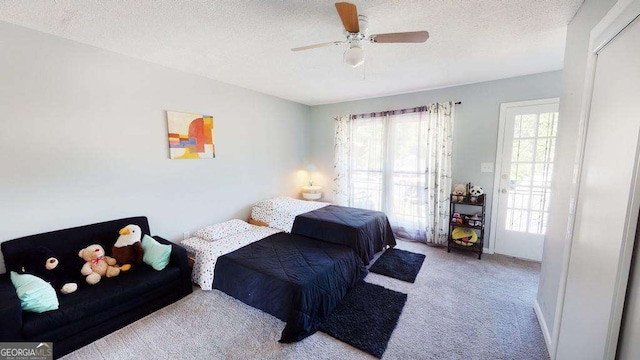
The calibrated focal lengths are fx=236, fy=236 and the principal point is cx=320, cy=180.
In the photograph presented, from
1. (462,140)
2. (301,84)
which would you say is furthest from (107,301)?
(462,140)

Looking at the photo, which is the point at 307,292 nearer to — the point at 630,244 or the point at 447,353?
the point at 447,353

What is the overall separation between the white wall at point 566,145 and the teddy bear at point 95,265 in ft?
11.6

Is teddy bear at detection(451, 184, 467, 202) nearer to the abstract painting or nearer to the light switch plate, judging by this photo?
the light switch plate

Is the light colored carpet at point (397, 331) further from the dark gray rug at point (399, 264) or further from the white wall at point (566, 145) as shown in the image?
the white wall at point (566, 145)

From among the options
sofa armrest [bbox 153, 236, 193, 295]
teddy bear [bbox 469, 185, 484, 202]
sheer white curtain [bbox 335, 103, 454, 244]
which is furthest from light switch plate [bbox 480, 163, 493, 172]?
sofa armrest [bbox 153, 236, 193, 295]

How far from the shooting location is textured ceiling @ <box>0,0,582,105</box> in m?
1.62

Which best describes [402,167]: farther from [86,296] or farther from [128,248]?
[86,296]

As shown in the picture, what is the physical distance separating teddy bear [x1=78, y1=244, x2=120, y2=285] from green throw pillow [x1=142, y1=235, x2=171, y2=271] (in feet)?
0.77

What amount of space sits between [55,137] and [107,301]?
149 centimetres

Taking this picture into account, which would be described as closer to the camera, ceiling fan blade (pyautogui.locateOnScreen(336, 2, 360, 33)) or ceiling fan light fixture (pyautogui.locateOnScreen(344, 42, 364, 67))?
ceiling fan blade (pyautogui.locateOnScreen(336, 2, 360, 33))

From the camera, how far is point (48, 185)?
2.04 m

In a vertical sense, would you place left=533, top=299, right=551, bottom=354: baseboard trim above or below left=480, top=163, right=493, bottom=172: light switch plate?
below

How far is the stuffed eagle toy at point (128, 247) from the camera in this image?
218 cm

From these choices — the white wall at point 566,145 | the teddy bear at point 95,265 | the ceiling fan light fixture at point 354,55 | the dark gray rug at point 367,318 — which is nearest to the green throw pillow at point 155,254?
the teddy bear at point 95,265
